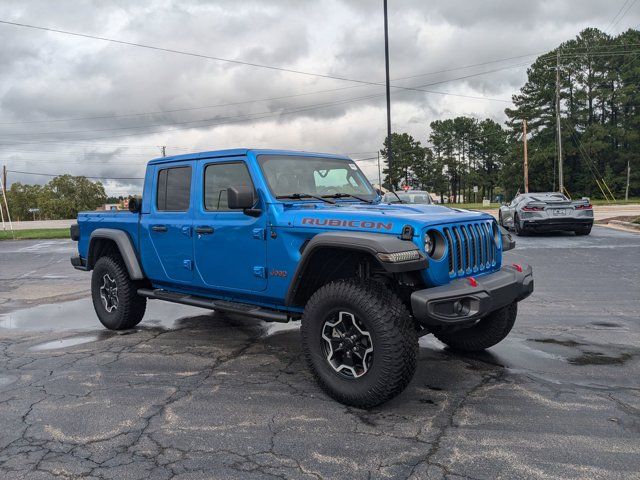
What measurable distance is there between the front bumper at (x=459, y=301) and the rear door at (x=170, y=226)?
8.22 feet

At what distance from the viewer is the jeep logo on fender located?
150 inches

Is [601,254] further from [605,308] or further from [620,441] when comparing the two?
[620,441]

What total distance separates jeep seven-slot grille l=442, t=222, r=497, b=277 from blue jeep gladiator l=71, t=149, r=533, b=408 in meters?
0.01

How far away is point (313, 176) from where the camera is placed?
5094 millimetres

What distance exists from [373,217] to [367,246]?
35 cm

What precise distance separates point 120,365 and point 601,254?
10849 mm

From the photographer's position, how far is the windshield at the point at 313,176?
4766 mm

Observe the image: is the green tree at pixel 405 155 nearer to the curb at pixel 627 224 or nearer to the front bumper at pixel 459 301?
the curb at pixel 627 224

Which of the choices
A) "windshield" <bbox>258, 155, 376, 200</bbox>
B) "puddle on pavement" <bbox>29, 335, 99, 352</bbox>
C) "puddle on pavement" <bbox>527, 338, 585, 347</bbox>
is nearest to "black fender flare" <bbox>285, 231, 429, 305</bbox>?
"windshield" <bbox>258, 155, 376, 200</bbox>

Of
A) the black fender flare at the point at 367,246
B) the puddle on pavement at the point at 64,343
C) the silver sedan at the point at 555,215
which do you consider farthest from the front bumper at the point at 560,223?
the black fender flare at the point at 367,246

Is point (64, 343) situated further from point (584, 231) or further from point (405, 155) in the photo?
point (405, 155)

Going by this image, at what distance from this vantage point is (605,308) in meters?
6.88

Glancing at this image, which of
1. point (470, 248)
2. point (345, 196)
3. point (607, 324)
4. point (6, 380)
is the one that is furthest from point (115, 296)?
point (607, 324)

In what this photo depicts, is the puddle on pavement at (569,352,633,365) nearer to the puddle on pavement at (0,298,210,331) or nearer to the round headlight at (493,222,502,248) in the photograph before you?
the round headlight at (493,222,502,248)
